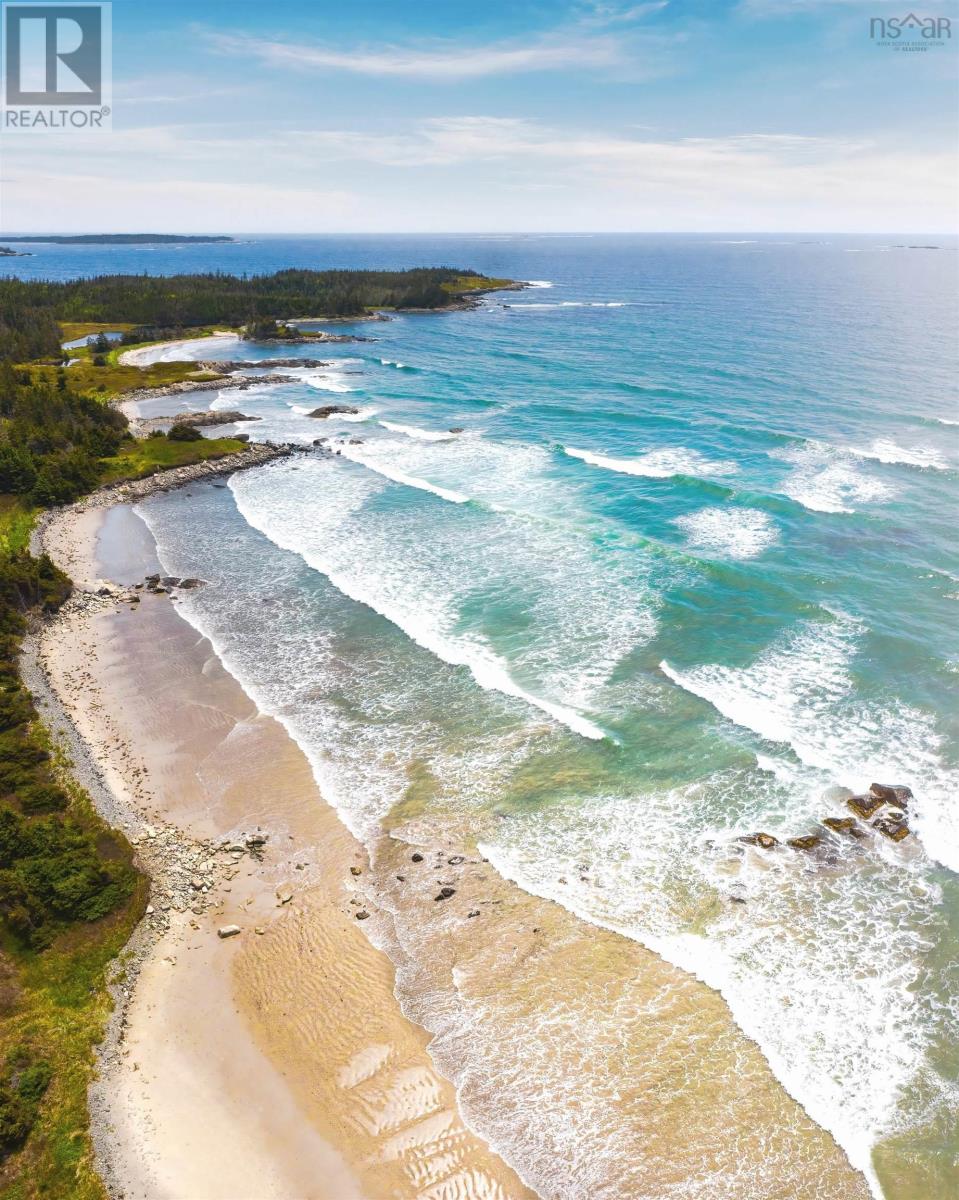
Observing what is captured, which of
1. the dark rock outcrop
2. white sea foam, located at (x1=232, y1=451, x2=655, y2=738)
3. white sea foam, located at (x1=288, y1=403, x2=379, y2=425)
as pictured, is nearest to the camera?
white sea foam, located at (x1=232, y1=451, x2=655, y2=738)

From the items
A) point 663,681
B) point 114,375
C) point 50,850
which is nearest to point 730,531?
point 663,681

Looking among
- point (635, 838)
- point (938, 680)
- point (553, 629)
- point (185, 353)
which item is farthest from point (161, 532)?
point (185, 353)

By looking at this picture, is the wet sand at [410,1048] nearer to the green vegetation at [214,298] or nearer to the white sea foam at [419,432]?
the white sea foam at [419,432]

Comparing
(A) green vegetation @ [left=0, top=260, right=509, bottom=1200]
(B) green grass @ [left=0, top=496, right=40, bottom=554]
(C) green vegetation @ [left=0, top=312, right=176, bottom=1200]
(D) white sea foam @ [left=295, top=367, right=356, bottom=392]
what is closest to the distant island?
(D) white sea foam @ [left=295, top=367, right=356, bottom=392]

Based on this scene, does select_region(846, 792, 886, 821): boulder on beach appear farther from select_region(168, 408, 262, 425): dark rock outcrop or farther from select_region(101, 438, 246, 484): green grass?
select_region(168, 408, 262, 425): dark rock outcrop

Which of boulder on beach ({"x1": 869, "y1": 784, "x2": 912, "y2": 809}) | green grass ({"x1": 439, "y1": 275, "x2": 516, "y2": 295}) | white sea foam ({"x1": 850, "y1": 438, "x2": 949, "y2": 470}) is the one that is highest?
green grass ({"x1": 439, "y1": 275, "x2": 516, "y2": 295})
